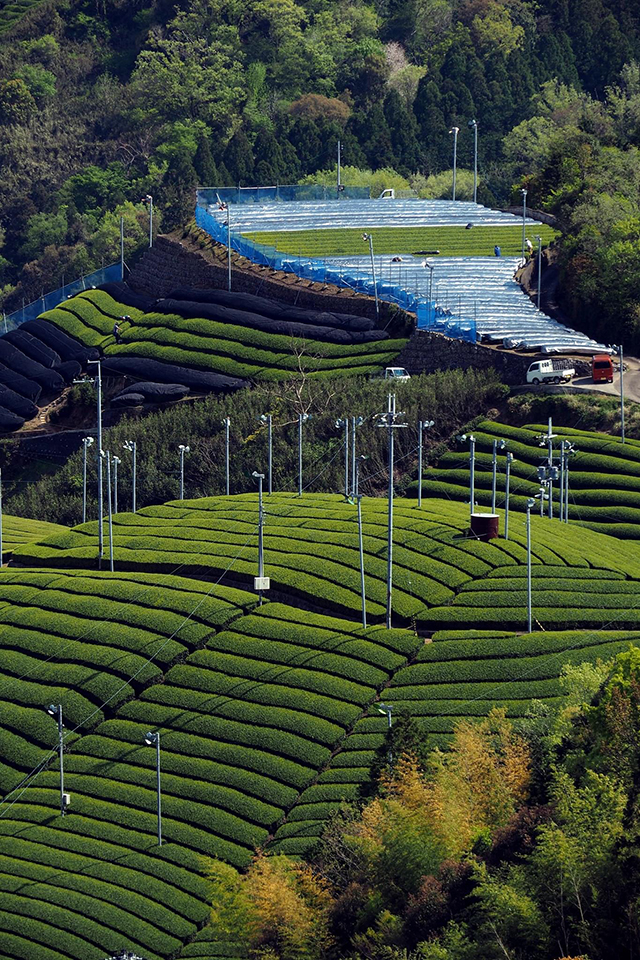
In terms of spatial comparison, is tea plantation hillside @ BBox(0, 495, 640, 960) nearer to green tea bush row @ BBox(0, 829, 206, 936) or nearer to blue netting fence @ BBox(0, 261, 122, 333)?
green tea bush row @ BBox(0, 829, 206, 936)

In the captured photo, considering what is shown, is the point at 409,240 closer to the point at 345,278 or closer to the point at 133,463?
the point at 345,278

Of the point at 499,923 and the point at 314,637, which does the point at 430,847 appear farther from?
the point at 314,637

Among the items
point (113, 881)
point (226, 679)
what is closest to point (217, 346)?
point (226, 679)

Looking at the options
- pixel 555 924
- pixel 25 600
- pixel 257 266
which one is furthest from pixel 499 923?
pixel 257 266

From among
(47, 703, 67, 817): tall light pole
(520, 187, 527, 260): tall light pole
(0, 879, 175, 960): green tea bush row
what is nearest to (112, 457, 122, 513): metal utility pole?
(47, 703, 67, 817): tall light pole

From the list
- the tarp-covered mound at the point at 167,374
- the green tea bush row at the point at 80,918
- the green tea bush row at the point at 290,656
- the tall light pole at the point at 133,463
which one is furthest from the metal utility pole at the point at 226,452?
the green tea bush row at the point at 80,918

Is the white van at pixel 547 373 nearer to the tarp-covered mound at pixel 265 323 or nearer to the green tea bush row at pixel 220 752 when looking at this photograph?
the tarp-covered mound at pixel 265 323
